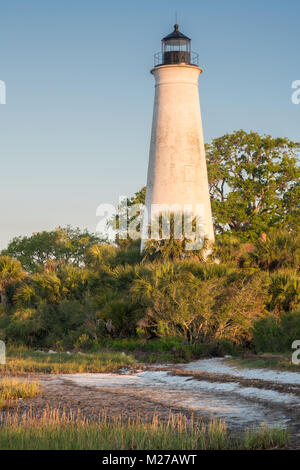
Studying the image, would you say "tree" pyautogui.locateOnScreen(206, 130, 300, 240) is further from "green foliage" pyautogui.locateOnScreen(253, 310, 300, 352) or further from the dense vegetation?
"green foliage" pyautogui.locateOnScreen(253, 310, 300, 352)

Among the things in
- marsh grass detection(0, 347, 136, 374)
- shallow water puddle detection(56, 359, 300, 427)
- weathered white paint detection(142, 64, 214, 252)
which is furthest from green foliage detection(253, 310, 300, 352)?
weathered white paint detection(142, 64, 214, 252)

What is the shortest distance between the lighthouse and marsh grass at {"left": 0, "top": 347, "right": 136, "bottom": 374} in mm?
8624

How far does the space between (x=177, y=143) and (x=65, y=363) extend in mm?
12521

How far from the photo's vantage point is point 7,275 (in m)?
27.9

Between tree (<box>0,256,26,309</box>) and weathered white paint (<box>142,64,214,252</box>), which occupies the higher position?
weathered white paint (<box>142,64,214,252</box>)

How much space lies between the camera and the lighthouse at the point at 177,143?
1062 inches

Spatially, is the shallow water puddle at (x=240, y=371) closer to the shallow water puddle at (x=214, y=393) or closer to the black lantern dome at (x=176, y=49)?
the shallow water puddle at (x=214, y=393)

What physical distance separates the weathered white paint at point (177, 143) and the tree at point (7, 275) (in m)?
6.03

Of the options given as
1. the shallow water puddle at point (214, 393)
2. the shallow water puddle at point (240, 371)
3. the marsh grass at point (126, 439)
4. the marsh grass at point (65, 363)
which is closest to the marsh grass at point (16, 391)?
the shallow water puddle at point (214, 393)

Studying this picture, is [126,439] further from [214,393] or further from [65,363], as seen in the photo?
[65,363]

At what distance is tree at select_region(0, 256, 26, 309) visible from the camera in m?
27.8
